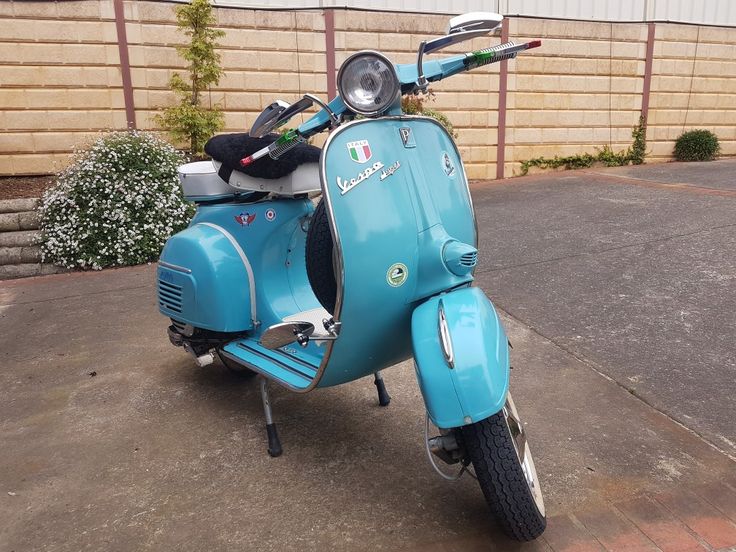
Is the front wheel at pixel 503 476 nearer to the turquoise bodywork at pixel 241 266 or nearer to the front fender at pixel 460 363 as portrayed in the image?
the front fender at pixel 460 363

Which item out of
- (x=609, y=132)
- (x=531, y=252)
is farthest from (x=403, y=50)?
(x=531, y=252)

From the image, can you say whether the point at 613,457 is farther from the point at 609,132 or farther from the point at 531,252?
the point at 609,132

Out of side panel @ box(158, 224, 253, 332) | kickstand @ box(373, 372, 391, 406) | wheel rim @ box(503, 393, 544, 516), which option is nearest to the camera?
wheel rim @ box(503, 393, 544, 516)

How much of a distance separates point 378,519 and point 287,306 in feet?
3.59

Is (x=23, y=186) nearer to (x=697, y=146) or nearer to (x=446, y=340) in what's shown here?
(x=446, y=340)

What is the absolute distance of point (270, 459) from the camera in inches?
104

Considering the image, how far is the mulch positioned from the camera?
23.4 ft

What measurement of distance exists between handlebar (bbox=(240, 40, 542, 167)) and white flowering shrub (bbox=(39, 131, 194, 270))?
4.05 meters

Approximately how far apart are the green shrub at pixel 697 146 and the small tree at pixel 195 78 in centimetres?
852

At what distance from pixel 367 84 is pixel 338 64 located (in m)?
7.63

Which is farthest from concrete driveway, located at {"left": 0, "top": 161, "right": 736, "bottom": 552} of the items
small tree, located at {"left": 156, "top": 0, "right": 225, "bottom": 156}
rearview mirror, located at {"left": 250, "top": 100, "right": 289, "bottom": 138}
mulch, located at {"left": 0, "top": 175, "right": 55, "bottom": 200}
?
small tree, located at {"left": 156, "top": 0, "right": 225, "bottom": 156}

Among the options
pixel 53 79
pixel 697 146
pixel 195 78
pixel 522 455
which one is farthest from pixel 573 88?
pixel 522 455

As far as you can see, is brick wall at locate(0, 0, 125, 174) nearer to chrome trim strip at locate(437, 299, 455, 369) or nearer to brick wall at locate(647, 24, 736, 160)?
chrome trim strip at locate(437, 299, 455, 369)

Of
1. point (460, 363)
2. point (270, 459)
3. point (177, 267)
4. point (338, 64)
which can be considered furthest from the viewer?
point (338, 64)
